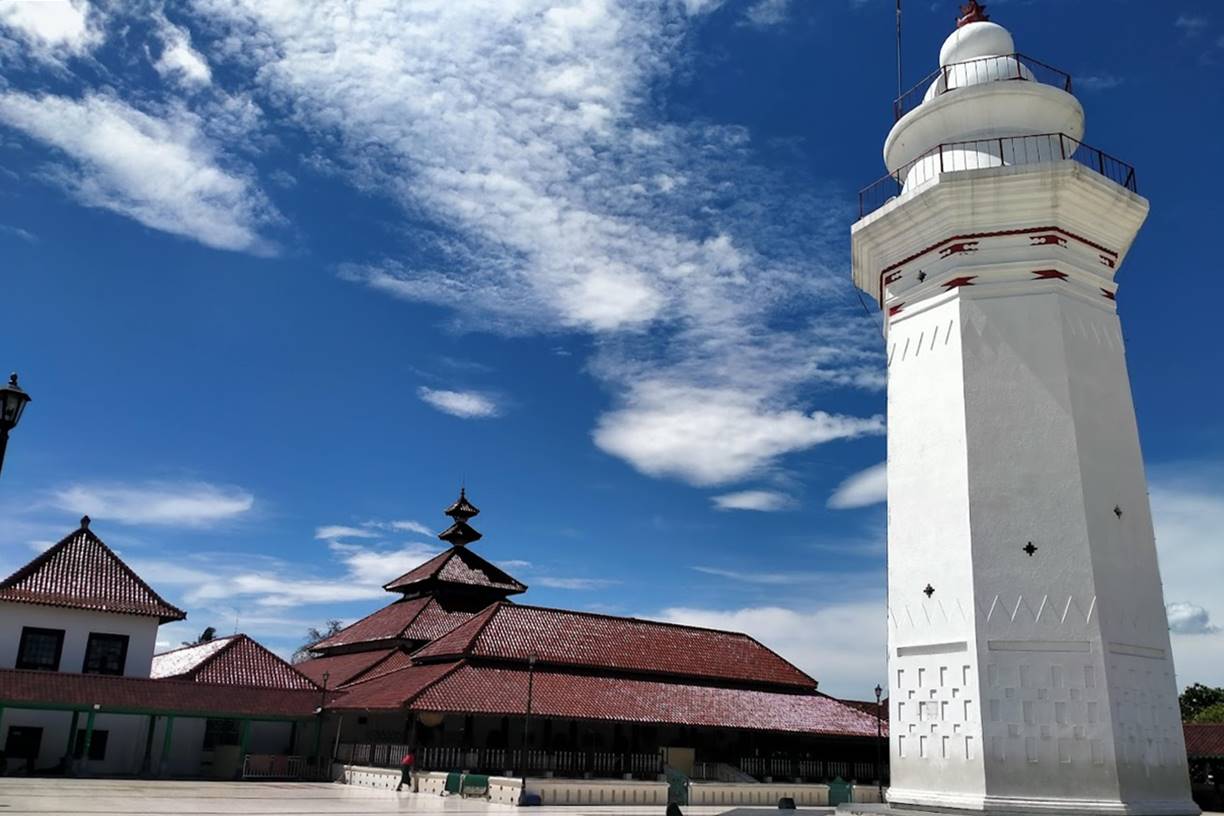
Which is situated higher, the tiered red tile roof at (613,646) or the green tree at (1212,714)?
the tiered red tile roof at (613,646)

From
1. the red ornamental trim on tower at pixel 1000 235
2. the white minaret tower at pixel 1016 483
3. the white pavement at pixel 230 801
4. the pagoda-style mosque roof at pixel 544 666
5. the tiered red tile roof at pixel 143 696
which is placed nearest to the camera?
the white minaret tower at pixel 1016 483

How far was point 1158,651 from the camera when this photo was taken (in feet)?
38.9

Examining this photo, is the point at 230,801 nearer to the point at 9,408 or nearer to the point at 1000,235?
the point at 9,408

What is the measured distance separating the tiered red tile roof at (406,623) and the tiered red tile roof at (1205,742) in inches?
1076

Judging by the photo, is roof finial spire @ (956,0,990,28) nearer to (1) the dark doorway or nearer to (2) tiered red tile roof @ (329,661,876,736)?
(2) tiered red tile roof @ (329,661,876,736)

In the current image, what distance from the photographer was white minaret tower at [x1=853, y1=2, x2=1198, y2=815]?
11195 millimetres

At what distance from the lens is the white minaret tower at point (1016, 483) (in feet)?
36.7

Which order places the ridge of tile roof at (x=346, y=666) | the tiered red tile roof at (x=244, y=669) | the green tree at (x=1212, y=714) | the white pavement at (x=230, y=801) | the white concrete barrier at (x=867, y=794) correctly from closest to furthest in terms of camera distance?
the white pavement at (x=230, y=801) → the white concrete barrier at (x=867, y=794) → the tiered red tile roof at (x=244, y=669) → the ridge of tile roof at (x=346, y=666) → the green tree at (x=1212, y=714)

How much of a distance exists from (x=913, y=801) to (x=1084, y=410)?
5.50 meters

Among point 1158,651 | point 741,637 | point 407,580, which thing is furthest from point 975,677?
point 407,580

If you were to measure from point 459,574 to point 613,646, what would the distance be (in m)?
9.07

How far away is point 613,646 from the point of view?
109 ft

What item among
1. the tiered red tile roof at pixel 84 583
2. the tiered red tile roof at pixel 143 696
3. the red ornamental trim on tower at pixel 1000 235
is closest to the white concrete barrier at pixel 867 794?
the tiered red tile roof at pixel 143 696

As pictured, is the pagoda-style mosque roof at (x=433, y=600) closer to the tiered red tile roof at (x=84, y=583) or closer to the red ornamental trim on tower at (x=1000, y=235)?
the tiered red tile roof at (x=84, y=583)
